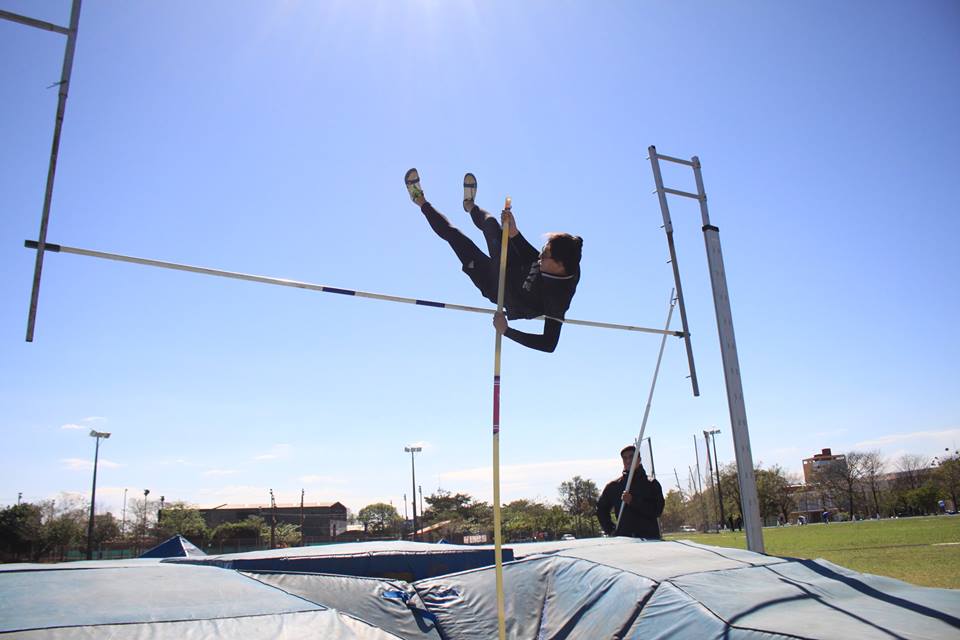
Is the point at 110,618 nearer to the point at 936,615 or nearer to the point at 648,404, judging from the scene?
the point at 936,615

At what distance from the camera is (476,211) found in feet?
15.9

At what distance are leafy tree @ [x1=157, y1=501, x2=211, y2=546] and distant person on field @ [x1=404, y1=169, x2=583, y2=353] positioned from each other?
99.7 feet

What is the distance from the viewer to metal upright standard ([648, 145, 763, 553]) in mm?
6262

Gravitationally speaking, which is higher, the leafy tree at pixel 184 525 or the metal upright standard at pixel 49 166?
the metal upright standard at pixel 49 166

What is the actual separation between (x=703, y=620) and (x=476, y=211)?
123 inches

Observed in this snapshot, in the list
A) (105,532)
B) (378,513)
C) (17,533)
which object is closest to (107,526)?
(105,532)

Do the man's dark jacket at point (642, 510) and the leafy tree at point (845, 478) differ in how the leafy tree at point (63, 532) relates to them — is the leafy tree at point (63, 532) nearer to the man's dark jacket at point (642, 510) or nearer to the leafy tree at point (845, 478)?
the man's dark jacket at point (642, 510)

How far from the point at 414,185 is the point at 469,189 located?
1.92 ft

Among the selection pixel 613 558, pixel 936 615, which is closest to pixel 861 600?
pixel 936 615

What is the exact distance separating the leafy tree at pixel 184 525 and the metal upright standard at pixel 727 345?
3025 cm

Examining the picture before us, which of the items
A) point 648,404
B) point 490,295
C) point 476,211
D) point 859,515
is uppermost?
point 476,211

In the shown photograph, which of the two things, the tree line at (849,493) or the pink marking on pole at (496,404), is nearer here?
the pink marking on pole at (496,404)

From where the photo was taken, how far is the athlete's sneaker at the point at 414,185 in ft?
16.9

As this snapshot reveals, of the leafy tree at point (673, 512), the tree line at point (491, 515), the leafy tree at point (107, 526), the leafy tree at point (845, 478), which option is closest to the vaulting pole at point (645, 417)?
the tree line at point (491, 515)
